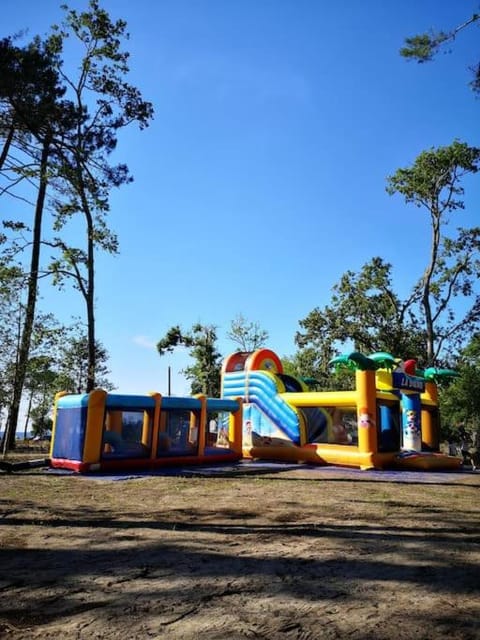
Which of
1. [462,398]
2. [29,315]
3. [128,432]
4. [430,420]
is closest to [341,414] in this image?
[430,420]

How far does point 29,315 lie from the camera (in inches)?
578

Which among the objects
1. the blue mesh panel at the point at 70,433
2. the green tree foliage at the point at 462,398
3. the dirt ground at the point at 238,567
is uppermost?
the green tree foliage at the point at 462,398

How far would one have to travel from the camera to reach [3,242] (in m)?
16.7

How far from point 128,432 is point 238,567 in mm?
9053

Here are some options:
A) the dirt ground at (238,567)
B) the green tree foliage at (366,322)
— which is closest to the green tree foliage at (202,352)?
the green tree foliage at (366,322)

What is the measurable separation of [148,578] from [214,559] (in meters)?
0.70

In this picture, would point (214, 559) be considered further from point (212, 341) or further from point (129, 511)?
point (212, 341)

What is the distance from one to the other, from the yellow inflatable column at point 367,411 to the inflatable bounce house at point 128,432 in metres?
4.12

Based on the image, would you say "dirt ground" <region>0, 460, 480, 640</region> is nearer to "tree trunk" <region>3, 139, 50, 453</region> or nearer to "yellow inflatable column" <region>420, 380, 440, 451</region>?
"tree trunk" <region>3, 139, 50, 453</region>

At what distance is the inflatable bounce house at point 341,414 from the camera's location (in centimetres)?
1301

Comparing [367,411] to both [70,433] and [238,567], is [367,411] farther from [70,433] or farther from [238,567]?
[238,567]

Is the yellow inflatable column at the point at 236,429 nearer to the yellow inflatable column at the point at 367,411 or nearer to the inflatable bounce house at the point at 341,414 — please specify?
the inflatable bounce house at the point at 341,414

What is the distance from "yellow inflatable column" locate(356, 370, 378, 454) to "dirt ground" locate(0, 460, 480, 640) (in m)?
5.32

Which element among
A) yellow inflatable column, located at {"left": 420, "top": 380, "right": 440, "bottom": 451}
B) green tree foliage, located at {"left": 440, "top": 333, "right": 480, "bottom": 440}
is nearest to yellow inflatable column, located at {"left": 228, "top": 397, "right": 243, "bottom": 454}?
yellow inflatable column, located at {"left": 420, "top": 380, "right": 440, "bottom": 451}
